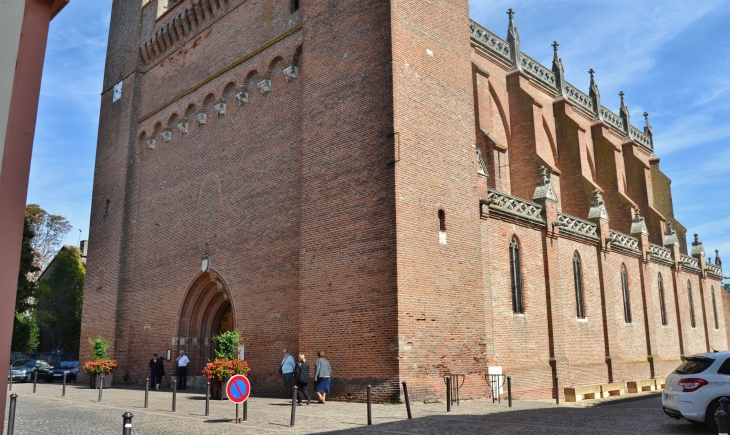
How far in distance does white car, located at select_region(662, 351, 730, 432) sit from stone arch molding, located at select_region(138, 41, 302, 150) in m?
13.6

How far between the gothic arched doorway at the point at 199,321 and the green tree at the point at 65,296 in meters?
23.4

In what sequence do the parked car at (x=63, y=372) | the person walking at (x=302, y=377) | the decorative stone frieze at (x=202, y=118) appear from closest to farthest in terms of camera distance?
the person walking at (x=302, y=377) → the decorative stone frieze at (x=202, y=118) → the parked car at (x=63, y=372)

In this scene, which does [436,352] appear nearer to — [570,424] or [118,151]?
[570,424]

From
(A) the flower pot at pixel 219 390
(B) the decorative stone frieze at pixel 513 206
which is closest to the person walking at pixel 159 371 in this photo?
(A) the flower pot at pixel 219 390

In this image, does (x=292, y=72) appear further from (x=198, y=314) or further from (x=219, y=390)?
(x=219, y=390)

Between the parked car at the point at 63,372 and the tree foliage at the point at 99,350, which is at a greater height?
the tree foliage at the point at 99,350

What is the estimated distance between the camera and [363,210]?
50.9ft

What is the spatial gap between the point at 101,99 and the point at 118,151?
375 cm

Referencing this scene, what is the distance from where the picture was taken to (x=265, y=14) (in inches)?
826

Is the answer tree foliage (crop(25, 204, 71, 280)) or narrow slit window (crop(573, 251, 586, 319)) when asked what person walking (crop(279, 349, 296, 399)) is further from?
tree foliage (crop(25, 204, 71, 280))

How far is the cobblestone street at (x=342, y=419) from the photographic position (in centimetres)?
1060

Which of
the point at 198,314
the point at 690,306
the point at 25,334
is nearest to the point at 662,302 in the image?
the point at 690,306

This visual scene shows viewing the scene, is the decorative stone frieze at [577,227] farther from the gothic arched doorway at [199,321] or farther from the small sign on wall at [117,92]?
the small sign on wall at [117,92]

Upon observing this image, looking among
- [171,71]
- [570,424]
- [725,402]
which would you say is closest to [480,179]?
[570,424]
